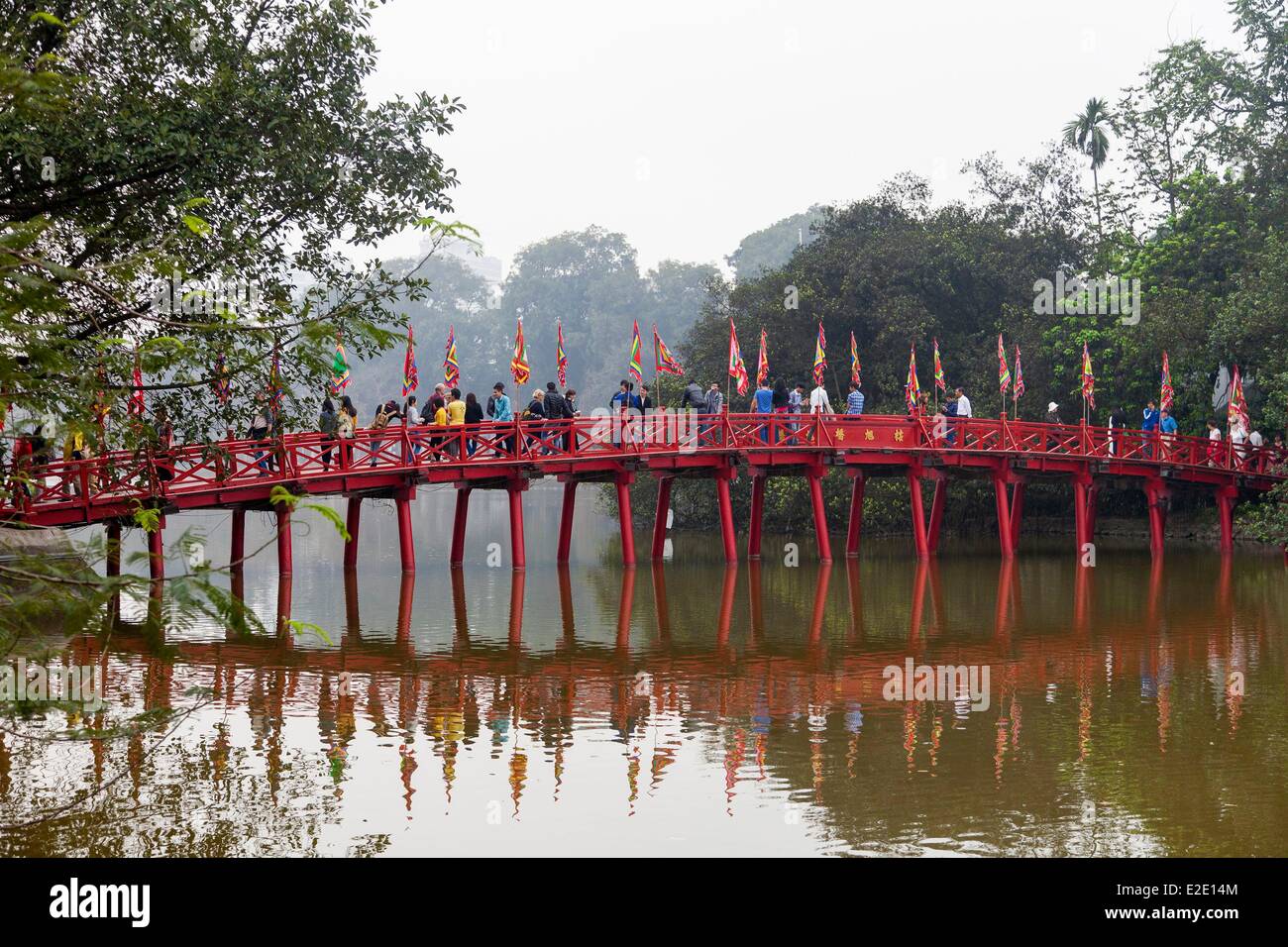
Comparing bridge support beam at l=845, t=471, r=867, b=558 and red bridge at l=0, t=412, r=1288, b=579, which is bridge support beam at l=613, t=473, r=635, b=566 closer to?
red bridge at l=0, t=412, r=1288, b=579

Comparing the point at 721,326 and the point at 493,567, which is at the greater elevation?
the point at 721,326

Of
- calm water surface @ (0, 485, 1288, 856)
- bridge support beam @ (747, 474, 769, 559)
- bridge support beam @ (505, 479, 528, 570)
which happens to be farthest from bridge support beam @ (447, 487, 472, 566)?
bridge support beam @ (747, 474, 769, 559)

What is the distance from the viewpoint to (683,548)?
39.8 meters

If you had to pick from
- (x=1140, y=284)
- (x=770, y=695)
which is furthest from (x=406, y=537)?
(x=1140, y=284)

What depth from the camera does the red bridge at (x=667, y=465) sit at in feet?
81.2

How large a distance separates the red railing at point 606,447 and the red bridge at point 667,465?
41mm

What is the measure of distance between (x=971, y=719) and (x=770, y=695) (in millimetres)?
2403

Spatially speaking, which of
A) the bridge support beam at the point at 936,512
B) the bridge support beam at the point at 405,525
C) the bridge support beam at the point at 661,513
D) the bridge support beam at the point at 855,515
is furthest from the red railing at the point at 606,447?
the bridge support beam at the point at 855,515

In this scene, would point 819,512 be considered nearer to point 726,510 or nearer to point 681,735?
point 726,510

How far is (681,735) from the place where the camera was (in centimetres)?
1360

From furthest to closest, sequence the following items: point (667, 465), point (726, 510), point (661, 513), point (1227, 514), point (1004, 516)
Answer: point (1227, 514) < point (661, 513) < point (1004, 516) < point (726, 510) < point (667, 465)

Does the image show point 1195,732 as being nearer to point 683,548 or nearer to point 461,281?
point 683,548

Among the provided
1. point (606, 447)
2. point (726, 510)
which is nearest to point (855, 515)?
point (726, 510)

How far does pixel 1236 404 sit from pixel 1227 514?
2789mm
